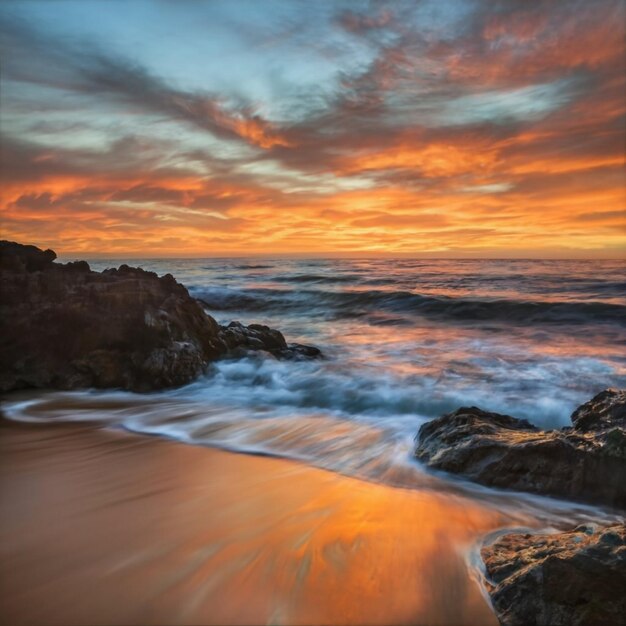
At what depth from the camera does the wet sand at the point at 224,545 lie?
7.12ft

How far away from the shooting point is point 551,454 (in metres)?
3.57

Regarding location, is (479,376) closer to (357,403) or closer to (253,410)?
(357,403)

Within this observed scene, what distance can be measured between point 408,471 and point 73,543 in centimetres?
250

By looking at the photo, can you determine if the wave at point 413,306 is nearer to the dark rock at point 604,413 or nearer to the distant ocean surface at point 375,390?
the distant ocean surface at point 375,390

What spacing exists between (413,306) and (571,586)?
1679 centimetres

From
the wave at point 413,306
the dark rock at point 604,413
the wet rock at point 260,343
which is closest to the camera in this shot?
the dark rock at point 604,413

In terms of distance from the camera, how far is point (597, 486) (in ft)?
10.9

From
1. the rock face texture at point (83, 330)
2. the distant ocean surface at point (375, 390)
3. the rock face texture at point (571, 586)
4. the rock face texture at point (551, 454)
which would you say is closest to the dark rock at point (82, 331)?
the rock face texture at point (83, 330)

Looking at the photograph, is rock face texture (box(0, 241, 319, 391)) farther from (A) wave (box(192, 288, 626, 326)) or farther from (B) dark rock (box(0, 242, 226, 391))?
(A) wave (box(192, 288, 626, 326))

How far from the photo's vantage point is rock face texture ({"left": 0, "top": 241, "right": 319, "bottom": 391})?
21.0ft

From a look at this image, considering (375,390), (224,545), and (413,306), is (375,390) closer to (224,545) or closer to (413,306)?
(224,545)

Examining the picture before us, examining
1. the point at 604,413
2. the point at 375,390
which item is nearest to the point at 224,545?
the point at 604,413

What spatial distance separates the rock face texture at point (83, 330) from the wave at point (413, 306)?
36.0 ft

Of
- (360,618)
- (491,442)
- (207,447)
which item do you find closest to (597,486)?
(491,442)
